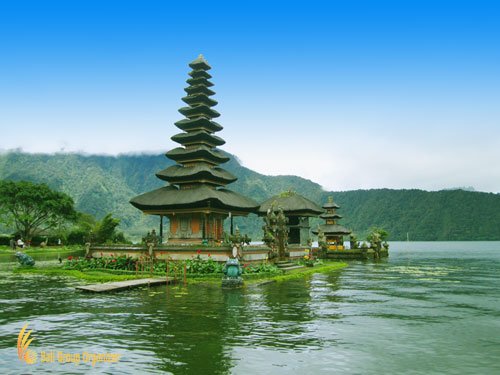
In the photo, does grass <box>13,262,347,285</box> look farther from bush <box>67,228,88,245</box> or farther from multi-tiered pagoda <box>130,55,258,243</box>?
bush <box>67,228,88,245</box>

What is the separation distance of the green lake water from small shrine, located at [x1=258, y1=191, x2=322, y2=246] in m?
26.6

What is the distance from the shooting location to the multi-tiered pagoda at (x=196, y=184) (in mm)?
33969

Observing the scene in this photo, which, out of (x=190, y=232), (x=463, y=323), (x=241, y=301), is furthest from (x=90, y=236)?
(x=463, y=323)

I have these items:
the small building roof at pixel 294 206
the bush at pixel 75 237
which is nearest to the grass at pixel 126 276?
the small building roof at pixel 294 206

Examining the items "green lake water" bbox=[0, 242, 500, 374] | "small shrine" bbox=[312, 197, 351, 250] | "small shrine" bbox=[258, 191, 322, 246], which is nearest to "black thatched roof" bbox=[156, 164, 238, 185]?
"small shrine" bbox=[258, 191, 322, 246]

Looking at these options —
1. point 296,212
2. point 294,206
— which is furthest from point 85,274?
point 296,212

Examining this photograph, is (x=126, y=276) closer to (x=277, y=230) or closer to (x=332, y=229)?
(x=277, y=230)

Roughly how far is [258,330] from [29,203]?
209 ft

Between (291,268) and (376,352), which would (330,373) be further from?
(291,268)

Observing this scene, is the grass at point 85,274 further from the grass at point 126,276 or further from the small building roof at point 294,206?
the small building roof at point 294,206

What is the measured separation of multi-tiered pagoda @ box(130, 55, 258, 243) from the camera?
111ft

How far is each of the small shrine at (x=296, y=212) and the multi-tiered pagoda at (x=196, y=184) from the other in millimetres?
8806

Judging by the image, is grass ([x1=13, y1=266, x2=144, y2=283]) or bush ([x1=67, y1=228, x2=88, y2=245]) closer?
grass ([x1=13, y1=266, x2=144, y2=283])

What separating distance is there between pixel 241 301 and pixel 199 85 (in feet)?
90.2
